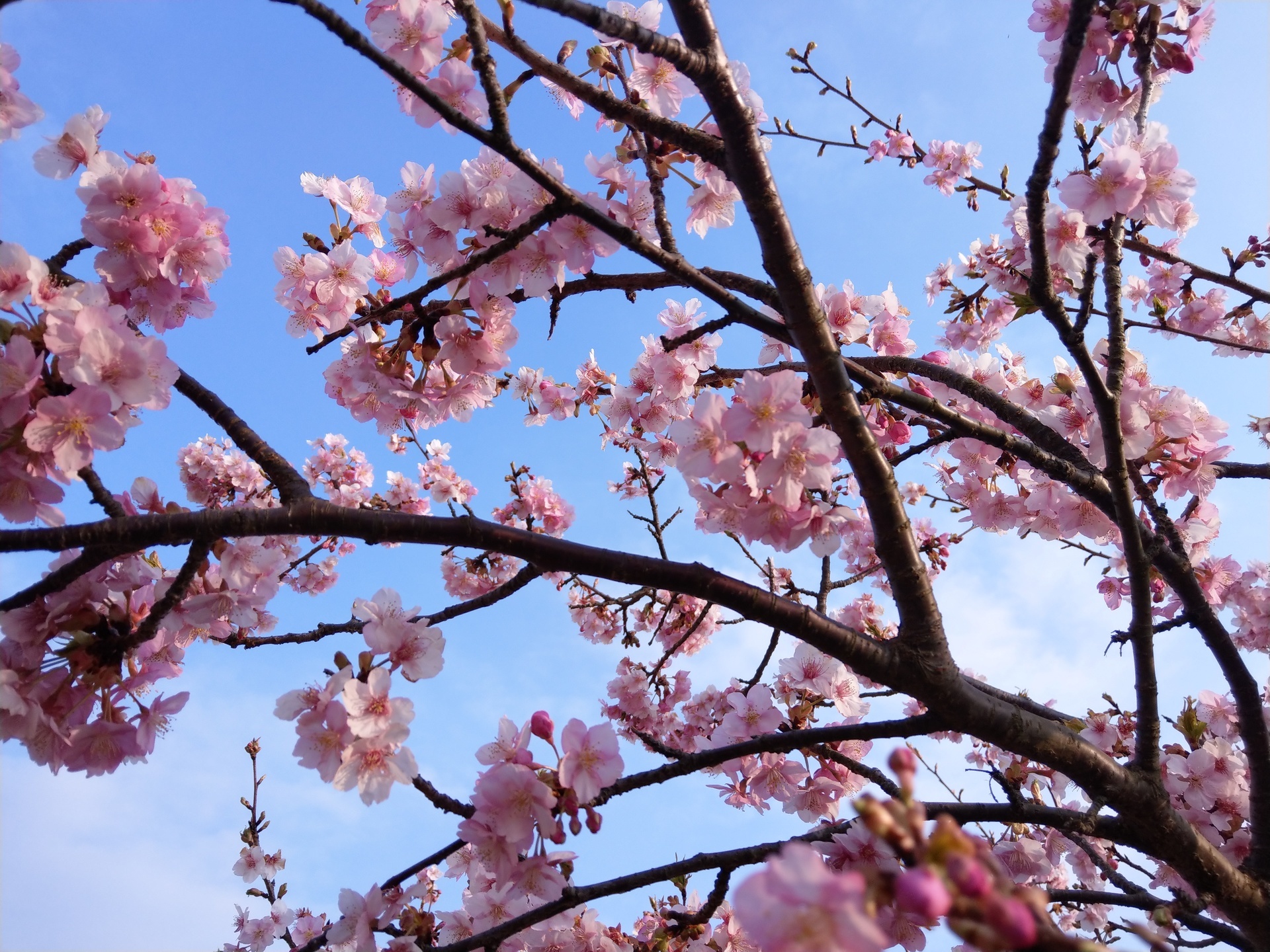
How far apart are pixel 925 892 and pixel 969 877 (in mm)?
83

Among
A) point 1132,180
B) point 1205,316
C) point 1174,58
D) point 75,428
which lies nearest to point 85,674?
point 75,428

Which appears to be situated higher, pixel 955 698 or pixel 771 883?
pixel 955 698

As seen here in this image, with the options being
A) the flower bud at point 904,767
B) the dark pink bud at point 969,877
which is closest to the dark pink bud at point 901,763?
the flower bud at point 904,767

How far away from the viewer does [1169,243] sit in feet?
16.8

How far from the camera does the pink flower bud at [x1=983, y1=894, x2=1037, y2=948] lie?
84cm

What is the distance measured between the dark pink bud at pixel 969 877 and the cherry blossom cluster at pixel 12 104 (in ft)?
10.5

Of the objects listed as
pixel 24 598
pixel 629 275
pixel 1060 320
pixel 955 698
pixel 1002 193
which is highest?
pixel 1002 193

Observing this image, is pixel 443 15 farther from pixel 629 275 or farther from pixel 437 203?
pixel 629 275

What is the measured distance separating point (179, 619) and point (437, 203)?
1.65m

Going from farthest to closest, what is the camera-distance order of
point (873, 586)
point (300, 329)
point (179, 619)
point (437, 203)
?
point (873, 586)
point (300, 329)
point (437, 203)
point (179, 619)

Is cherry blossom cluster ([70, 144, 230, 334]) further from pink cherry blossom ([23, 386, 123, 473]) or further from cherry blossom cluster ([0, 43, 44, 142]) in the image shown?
pink cherry blossom ([23, 386, 123, 473])


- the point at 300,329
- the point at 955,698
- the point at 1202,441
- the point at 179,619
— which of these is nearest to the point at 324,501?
the point at 179,619

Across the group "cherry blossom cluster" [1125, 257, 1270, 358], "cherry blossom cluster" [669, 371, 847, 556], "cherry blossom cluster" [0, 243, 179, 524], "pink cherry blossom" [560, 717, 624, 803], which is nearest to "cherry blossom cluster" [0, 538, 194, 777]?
"cherry blossom cluster" [0, 243, 179, 524]

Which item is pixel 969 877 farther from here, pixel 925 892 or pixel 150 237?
pixel 150 237
